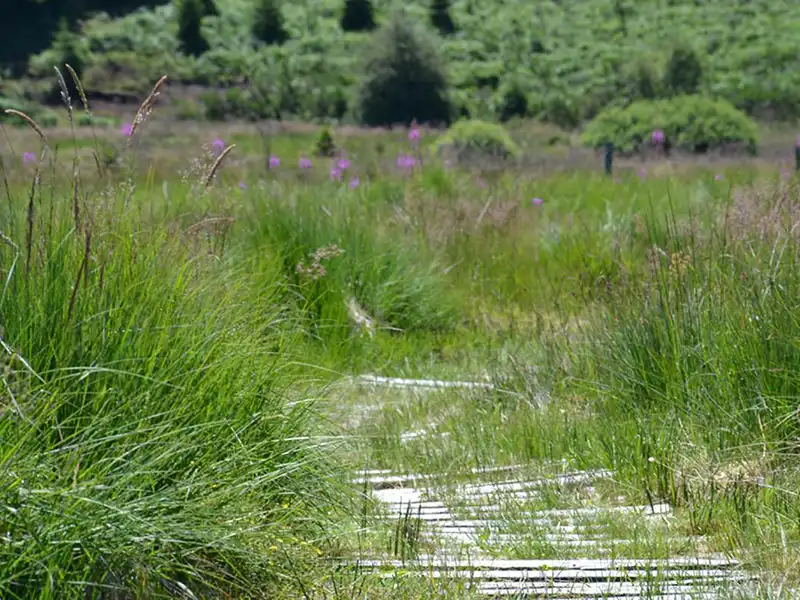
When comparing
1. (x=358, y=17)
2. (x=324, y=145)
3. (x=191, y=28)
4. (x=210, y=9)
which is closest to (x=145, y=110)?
(x=324, y=145)

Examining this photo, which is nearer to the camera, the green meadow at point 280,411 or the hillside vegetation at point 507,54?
the green meadow at point 280,411

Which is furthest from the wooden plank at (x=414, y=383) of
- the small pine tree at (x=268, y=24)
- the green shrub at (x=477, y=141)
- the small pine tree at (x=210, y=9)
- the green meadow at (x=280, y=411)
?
the small pine tree at (x=210, y=9)

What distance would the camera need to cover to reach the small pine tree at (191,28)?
56.5 metres

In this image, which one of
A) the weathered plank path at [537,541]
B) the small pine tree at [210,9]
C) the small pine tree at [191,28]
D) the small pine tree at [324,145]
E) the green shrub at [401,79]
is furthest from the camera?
the small pine tree at [210,9]

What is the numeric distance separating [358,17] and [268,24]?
601 centimetres

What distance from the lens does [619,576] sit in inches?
111

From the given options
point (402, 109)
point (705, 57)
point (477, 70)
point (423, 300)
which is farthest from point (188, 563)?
point (477, 70)

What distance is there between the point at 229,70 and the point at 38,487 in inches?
1979

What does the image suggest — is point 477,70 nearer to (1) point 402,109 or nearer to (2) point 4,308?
(1) point 402,109

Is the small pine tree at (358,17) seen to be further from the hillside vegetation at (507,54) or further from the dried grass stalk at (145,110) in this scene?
the dried grass stalk at (145,110)

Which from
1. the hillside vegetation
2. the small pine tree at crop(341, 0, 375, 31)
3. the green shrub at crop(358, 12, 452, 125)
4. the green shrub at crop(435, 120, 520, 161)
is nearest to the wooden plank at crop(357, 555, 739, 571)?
the green shrub at crop(435, 120, 520, 161)

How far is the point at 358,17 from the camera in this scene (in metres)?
62.2

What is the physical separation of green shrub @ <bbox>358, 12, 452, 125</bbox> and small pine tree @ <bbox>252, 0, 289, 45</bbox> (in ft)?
61.1

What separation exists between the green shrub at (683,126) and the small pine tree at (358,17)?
34497mm
